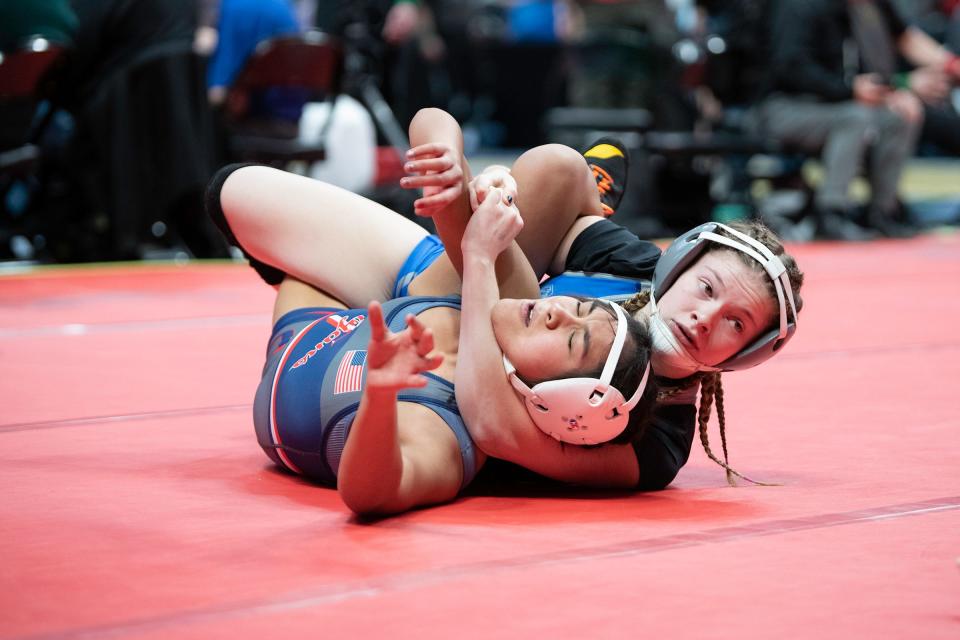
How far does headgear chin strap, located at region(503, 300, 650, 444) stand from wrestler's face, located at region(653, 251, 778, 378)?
0.38 feet

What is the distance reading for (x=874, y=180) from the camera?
8.70 meters

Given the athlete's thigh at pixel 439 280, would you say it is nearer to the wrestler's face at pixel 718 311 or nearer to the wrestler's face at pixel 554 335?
the wrestler's face at pixel 554 335

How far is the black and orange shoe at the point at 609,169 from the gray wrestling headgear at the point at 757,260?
59 cm

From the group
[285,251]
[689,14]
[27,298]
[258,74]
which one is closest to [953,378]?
[285,251]

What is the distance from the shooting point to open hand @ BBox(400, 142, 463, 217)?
2.42m

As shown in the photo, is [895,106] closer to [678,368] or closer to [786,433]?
[786,433]

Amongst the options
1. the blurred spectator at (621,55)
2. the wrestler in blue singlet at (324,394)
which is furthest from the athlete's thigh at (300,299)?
the blurred spectator at (621,55)

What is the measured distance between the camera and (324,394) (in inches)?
96.8

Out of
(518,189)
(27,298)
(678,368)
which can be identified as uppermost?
(518,189)

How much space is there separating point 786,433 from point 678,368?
2.49 feet

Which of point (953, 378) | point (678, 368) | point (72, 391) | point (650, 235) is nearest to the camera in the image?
point (678, 368)

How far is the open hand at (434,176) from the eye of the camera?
2416mm

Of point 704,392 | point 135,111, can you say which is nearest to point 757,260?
point 704,392

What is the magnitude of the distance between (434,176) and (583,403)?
49cm
